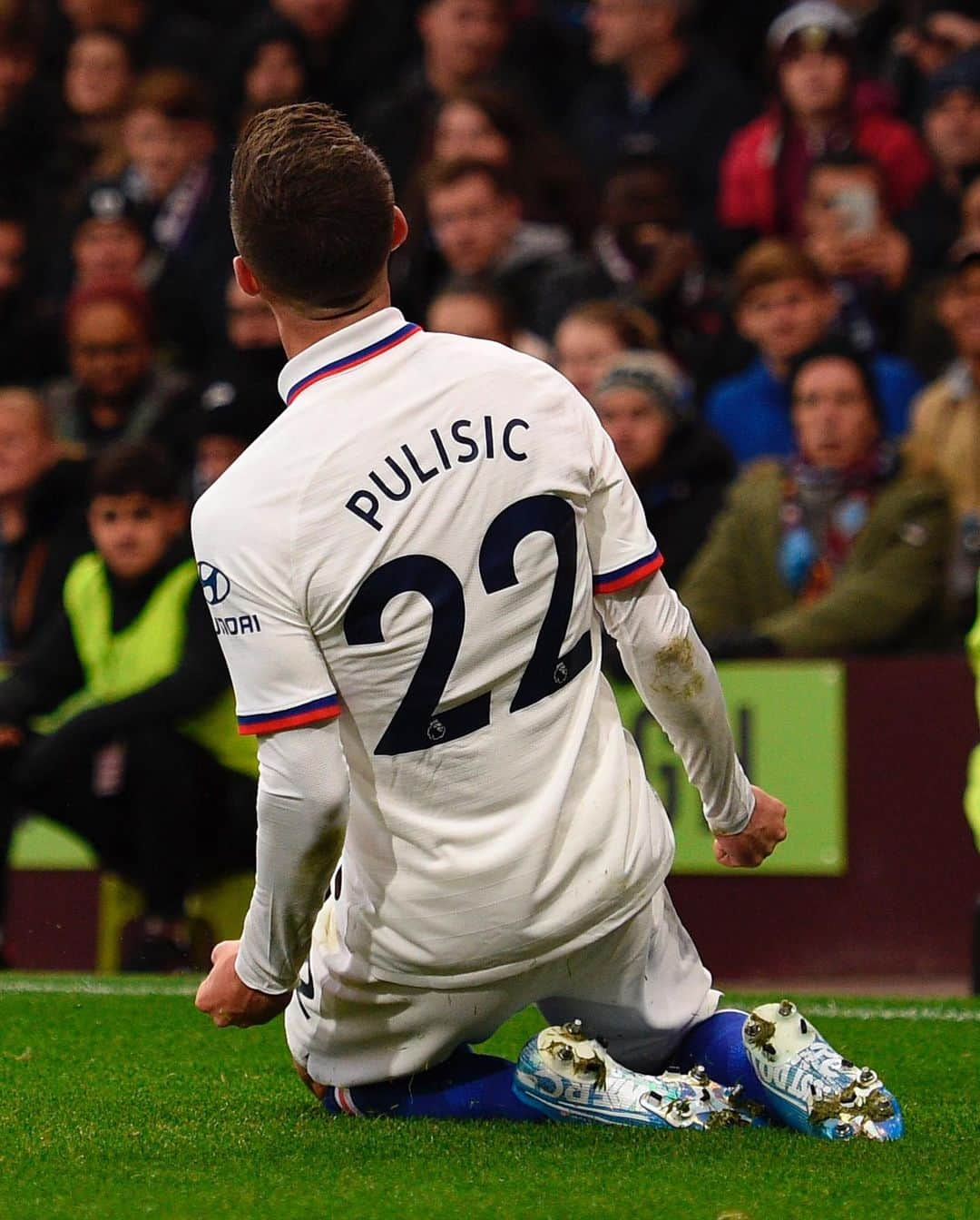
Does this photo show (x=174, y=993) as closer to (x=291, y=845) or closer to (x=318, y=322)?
(x=291, y=845)

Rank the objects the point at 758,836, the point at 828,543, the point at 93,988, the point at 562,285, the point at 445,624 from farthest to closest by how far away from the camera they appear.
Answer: the point at 562,285, the point at 828,543, the point at 93,988, the point at 758,836, the point at 445,624

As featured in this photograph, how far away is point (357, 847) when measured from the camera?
3570mm

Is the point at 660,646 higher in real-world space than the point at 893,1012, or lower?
higher

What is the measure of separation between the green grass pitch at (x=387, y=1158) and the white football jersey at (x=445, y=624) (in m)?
0.31

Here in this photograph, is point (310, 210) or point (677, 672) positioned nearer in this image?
point (310, 210)

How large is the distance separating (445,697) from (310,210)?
2.43ft

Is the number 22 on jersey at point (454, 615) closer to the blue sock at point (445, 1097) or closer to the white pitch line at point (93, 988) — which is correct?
the blue sock at point (445, 1097)

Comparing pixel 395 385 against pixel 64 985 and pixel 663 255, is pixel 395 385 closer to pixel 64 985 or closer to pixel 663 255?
pixel 64 985

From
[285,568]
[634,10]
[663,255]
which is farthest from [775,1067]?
[634,10]

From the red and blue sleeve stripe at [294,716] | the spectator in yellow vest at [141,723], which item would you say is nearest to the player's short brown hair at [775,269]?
the spectator in yellow vest at [141,723]

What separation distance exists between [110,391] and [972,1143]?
6.48 meters

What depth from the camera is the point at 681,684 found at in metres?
3.57

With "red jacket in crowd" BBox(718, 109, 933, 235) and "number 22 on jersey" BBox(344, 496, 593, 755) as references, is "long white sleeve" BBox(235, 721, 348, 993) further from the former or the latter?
"red jacket in crowd" BBox(718, 109, 933, 235)

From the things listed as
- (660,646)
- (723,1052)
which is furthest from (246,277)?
(723,1052)
